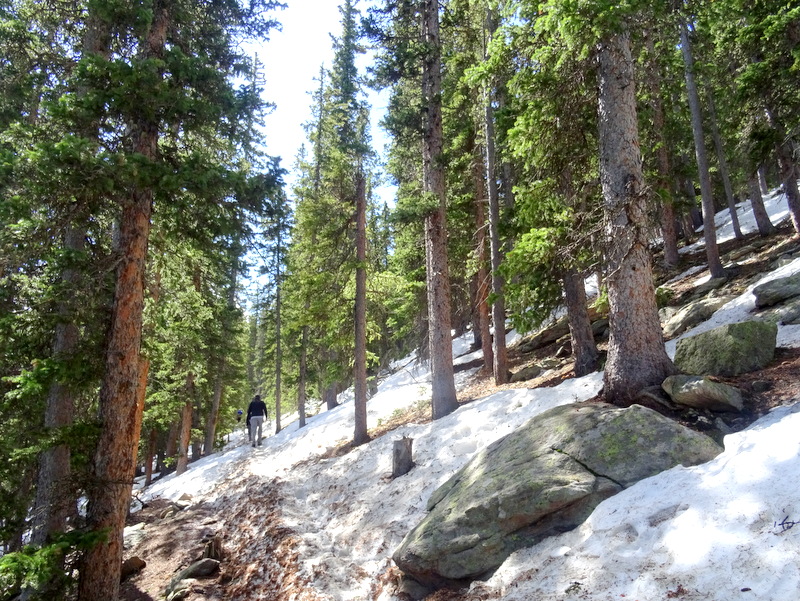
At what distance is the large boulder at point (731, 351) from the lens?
7.75 m

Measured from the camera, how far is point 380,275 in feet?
53.2

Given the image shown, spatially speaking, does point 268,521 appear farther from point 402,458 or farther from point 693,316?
point 693,316

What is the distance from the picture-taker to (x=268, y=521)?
962cm

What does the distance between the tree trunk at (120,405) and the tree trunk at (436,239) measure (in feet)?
22.8

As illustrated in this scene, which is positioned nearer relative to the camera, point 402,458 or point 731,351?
point 731,351

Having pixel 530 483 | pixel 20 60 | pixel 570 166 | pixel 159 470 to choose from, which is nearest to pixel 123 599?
pixel 530 483

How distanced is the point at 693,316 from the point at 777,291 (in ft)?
5.99

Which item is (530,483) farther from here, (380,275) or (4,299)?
(380,275)

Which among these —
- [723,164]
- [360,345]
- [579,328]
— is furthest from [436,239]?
[723,164]

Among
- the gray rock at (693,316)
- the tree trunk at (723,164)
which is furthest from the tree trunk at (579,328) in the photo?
the tree trunk at (723,164)

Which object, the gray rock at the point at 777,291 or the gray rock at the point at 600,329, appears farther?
the gray rock at the point at 600,329

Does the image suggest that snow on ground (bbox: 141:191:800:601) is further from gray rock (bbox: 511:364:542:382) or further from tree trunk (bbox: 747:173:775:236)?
tree trunk (bbox: 747:173:775:236)

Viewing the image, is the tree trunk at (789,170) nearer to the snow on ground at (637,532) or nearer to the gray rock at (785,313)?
the gray rock at (785,313)

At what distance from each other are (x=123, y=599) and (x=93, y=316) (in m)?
5.55
